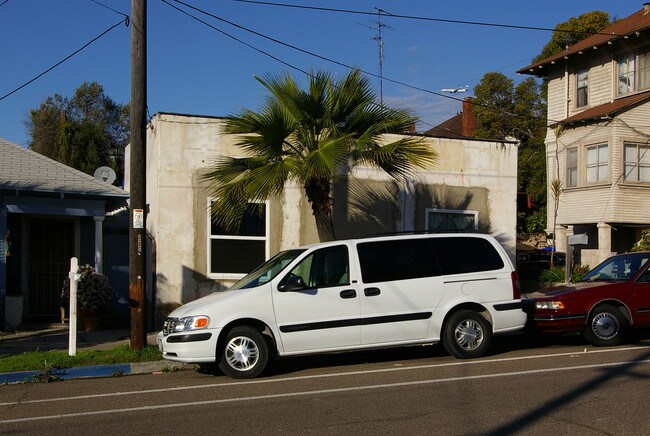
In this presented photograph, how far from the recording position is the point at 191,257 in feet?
48.9

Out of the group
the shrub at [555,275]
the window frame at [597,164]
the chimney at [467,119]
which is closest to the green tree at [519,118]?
the chimney at [467,119]

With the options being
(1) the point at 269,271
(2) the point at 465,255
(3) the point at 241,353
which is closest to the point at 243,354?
(3) the point at 241,353

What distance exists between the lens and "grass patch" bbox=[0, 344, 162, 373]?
1055cm

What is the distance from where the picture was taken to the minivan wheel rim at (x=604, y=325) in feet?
37.6

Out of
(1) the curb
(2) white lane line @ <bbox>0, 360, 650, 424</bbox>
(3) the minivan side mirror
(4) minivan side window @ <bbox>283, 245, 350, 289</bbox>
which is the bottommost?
(1) the curb

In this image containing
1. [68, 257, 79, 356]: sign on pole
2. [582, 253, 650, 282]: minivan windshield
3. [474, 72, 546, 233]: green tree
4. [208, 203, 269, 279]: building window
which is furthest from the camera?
[474, 72, 546, 233]: green tree

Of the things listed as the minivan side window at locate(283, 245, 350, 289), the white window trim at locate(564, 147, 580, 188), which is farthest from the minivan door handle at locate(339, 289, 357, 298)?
the white window trim at locate(564, 147, 580, 188)

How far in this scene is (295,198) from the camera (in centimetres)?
1575

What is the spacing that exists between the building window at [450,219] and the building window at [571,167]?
39.6ft

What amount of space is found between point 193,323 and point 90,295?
5503 millimetres

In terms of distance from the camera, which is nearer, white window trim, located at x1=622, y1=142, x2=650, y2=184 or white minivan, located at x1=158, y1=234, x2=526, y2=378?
white minivan, located at x1=158, y1=234, x2=526, y2=378

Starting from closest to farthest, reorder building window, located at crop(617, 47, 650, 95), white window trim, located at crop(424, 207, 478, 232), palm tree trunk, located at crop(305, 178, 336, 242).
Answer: palm tree trunk, located at crop(305, 178, 336, 242)
white window trim, located at crop(424, 207, 478, 232)
building window, located at crop(617, 47, 650, 95)

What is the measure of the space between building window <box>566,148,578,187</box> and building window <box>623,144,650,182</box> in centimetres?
214

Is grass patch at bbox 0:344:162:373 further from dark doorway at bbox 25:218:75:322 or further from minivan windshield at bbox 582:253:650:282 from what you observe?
minivan windshield at bbox 582:253:650:282
